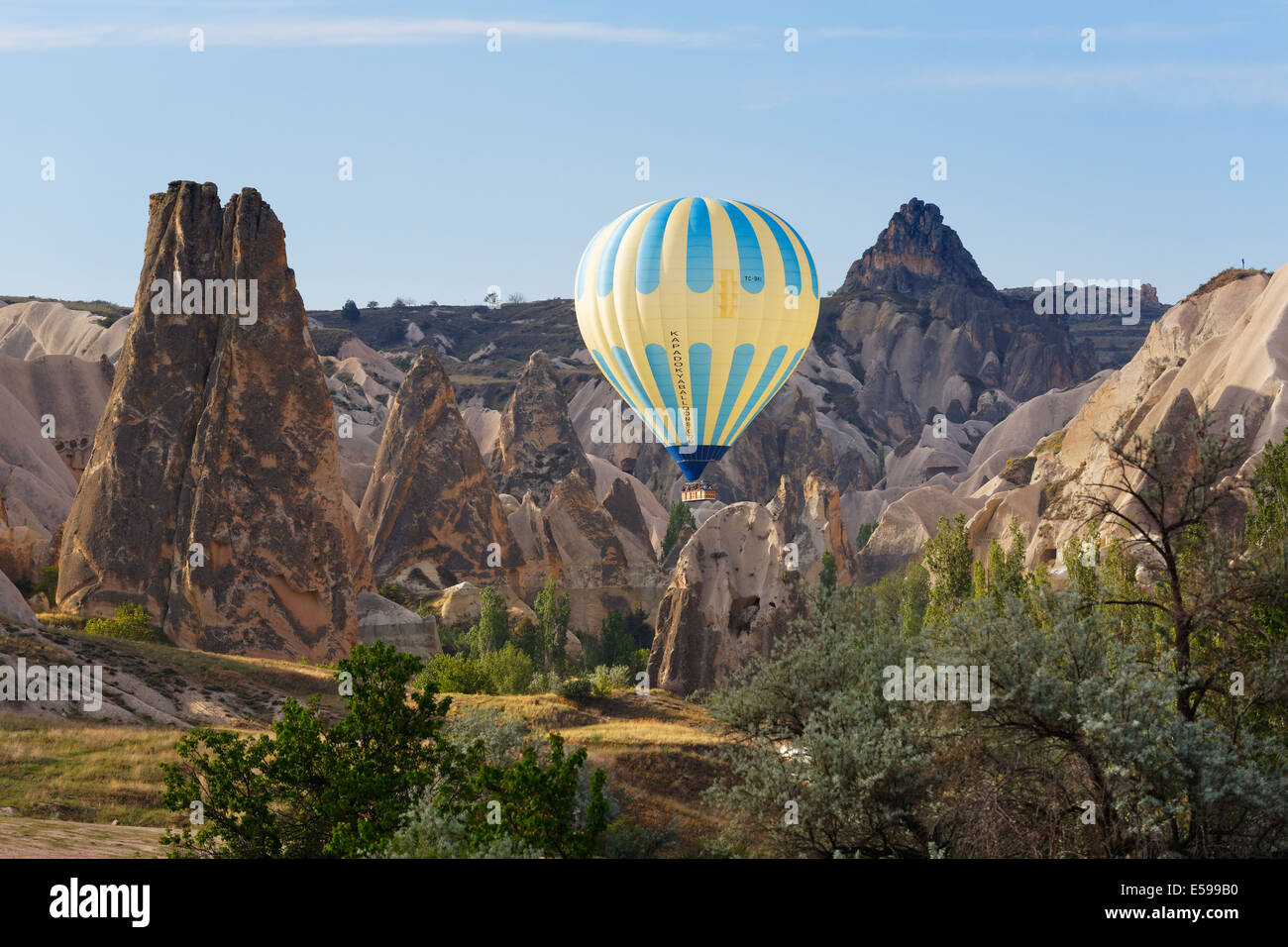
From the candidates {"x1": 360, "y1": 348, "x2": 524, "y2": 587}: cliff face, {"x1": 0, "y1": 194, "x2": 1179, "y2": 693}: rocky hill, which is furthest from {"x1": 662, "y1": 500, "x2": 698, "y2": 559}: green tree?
{"x1": 360, "y1": 348, "x2": 524, "y2": 587}: cliff face

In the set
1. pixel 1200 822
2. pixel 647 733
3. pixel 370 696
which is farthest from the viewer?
pixel 647 733

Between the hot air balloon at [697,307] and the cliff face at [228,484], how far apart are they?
421 inches

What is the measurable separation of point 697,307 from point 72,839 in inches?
1059

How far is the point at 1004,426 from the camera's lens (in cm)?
16225

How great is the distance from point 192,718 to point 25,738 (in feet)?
18.5

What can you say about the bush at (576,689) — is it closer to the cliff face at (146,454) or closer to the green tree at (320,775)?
the green tree at (320,775)

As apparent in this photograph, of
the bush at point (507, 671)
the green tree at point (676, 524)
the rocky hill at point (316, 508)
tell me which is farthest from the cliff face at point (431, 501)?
the bush at point (507, 671)

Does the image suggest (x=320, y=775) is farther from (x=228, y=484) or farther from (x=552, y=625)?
(x=552, y=625)

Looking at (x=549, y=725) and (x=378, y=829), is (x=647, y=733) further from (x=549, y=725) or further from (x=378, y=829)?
(x=378, y=829)

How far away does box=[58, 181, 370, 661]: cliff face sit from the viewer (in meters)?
48.8

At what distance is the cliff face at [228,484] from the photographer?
160 feet
